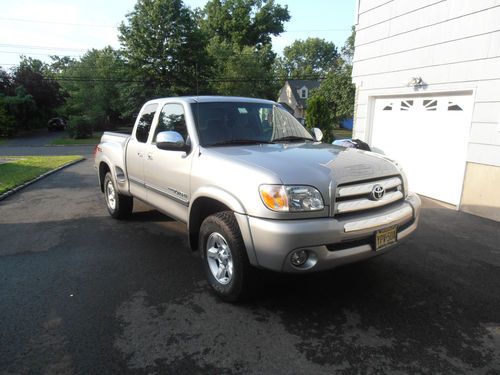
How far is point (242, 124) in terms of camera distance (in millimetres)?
4191

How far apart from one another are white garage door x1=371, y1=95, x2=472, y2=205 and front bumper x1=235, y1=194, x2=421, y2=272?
514 cm

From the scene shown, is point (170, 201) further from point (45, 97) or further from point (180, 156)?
point (45, 97)

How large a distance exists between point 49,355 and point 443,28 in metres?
8.32

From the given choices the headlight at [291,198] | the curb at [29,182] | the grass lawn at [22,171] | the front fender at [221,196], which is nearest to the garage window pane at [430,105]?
the headlight at [291,198]

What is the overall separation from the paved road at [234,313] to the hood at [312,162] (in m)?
1.05

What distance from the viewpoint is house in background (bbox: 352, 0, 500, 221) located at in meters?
6.54

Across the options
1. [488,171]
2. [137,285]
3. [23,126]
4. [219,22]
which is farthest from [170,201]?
[219,22]

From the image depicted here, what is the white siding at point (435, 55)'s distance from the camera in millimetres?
6480

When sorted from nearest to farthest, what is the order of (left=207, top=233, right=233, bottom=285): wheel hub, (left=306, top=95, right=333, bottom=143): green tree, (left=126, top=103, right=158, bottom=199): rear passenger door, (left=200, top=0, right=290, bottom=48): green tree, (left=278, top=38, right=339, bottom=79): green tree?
(left=207, top=233, right=233, bottom=285): wheel hub < (left=126, top=103, right=158, bottom=199): rear passenger door < (left=306, top=95, right=333, bottom=143): green tree < (left=200, top=0, right=290, bottom=48): green tree < (left=278, top=38, right=339, bottom=79): green tree

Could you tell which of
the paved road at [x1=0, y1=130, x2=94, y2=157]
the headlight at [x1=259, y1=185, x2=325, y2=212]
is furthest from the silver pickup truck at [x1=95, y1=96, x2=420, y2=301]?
the paved road at [x1=0, y1=130, x2=94, y2=157]

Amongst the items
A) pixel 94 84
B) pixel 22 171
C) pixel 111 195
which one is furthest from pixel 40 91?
pixel 111 195

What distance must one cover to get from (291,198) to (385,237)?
0.99 meters

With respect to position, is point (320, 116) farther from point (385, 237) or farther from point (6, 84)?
point (6, 84)

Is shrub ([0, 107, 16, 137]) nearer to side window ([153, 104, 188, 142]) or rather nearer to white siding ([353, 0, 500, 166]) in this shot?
white siding ([353, 0, 500, 166])
